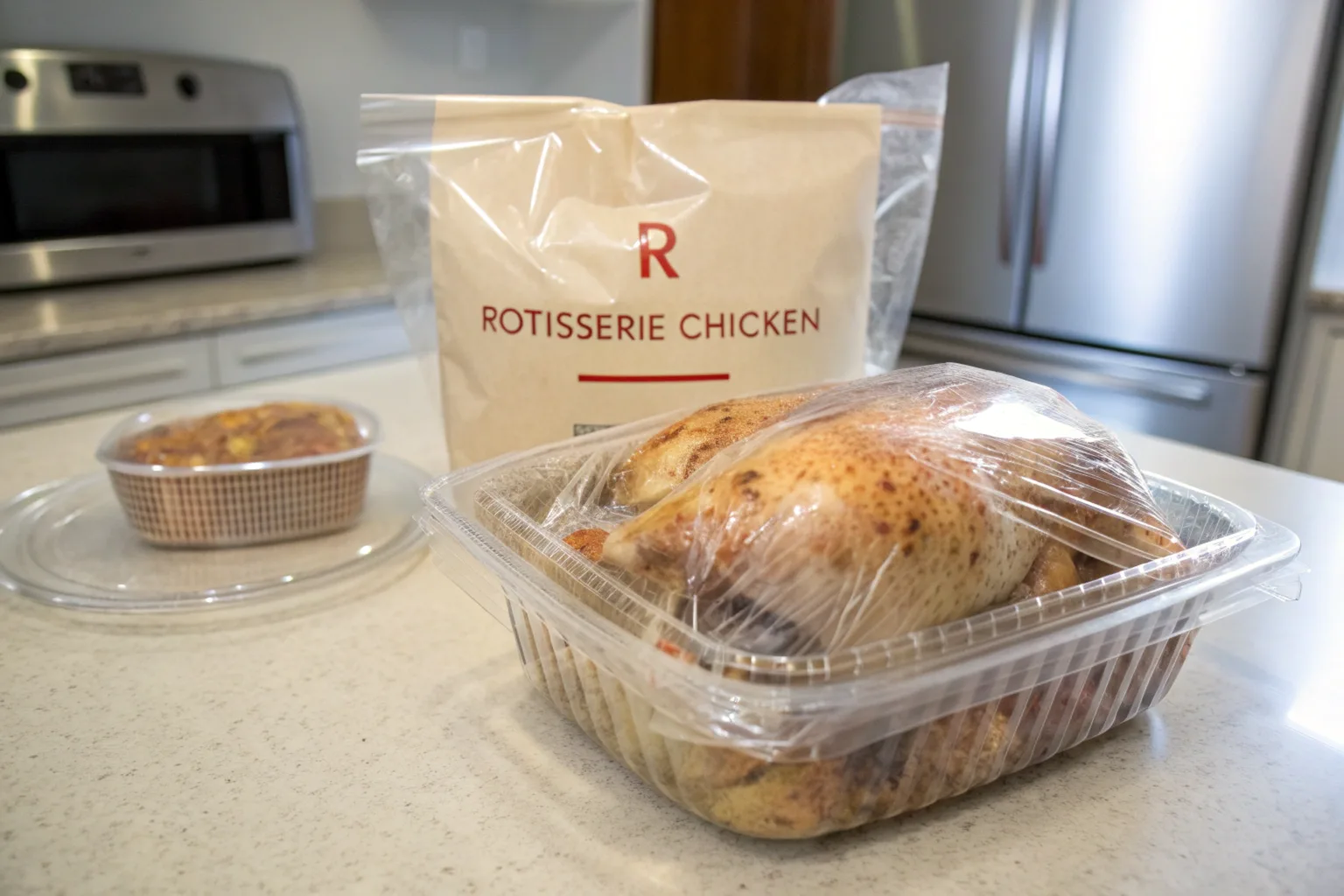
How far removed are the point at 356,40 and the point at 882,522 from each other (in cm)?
233

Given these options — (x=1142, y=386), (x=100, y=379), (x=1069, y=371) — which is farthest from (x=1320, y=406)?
(x=100, y=379)

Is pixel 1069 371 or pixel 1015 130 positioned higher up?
pixel 1015 130

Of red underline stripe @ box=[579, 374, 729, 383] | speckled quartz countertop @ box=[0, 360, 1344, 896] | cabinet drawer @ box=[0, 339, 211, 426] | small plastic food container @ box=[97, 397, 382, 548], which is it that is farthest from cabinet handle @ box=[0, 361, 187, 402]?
red underline stripe @ box=[579, 374, 729, 383]

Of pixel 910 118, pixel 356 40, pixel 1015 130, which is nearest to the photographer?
pixel 910 118

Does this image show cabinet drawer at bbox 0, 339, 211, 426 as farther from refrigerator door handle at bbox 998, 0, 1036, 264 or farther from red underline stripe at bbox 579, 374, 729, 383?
refrigerator door handle at bbox 998, 0, 1036, 264

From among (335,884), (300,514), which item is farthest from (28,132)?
(335,884)

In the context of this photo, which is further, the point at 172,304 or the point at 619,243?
the point at 172,304

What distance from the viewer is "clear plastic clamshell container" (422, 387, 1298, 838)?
0.38 metres

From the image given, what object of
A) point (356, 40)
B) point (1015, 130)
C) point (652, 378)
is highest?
point (356, 40)

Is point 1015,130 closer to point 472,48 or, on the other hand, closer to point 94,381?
point 472,48

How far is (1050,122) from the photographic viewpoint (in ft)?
7.04

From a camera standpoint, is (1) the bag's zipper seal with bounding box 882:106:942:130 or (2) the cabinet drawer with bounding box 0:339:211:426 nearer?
(1) the bag's zipper seal with bounding box 882:106:942:130

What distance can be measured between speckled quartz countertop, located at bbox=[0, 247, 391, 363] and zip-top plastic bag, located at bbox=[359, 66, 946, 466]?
101cm

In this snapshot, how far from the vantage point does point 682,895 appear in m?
0.40
